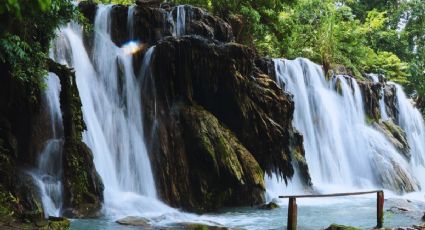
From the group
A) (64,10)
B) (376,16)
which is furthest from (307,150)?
(376,16)

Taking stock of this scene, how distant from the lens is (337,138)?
21953 mm

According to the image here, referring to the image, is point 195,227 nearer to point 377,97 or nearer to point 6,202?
point 6,202

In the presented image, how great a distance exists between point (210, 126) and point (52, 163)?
4.75 metres

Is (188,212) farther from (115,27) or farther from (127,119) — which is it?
(115,27)

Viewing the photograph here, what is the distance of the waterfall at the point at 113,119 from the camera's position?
41.4ft

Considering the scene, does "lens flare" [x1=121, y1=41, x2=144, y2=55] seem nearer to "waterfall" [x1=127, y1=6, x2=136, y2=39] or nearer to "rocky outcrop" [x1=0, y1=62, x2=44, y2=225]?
"waterfall" [x1=127, y1=6, x2=136, y2=39]

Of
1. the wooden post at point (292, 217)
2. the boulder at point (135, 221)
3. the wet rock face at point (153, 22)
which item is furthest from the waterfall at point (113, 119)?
the wooden post at point (292, 217)

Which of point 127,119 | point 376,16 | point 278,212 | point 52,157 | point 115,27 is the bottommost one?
point 278,212

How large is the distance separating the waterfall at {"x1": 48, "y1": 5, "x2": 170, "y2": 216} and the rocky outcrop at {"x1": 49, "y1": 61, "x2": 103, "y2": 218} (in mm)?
541

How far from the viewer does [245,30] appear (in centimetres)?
2395

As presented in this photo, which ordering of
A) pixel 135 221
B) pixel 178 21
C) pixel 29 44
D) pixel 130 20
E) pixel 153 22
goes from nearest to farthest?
pixel 135 221 → pixel 29 44 → pixel 130 20 → pixel 153 22 → pixel 178 21

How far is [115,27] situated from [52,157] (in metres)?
6.85

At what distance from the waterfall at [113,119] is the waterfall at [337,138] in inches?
315

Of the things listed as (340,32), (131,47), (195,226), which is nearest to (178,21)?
(131,47)
